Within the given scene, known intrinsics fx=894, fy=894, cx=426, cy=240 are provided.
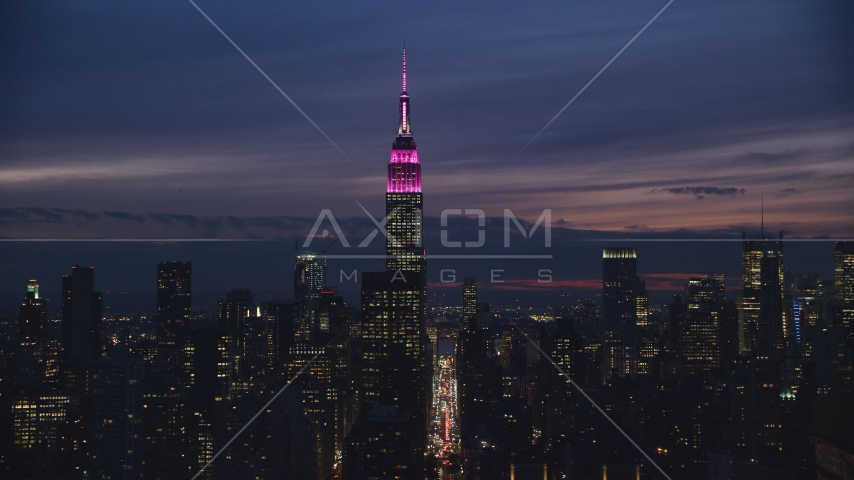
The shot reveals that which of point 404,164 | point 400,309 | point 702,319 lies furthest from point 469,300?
point 702,319

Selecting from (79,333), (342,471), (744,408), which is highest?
(79,333)

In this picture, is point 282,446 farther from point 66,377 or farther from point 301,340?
point 301,340

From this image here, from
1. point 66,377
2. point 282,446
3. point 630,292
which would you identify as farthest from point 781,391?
point 66,377

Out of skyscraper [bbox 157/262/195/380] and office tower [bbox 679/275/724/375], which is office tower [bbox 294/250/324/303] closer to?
skyscraper [bbox 157/262/195/380]

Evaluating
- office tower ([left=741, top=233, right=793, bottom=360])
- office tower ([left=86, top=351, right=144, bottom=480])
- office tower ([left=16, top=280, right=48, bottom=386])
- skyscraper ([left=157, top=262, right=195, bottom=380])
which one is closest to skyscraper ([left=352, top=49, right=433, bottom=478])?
skyscraper ([left=157, top=262, right=195, bottom=380])

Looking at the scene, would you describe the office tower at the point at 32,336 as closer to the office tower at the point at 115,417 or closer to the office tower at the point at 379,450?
the office tower at the point at 115,417
